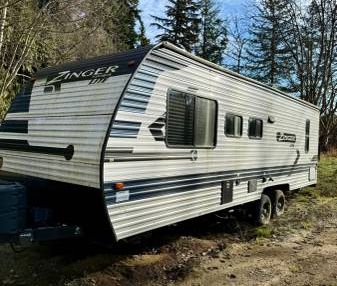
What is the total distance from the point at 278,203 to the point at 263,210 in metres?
1.15

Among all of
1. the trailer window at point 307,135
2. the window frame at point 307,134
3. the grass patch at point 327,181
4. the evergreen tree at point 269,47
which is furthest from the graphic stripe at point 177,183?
the evergreen tree at point 269,47

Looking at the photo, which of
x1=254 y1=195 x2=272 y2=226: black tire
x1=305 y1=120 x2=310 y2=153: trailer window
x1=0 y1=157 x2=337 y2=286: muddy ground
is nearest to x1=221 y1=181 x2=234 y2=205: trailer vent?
x1=0 y1=157 x2=337 y2=286: muddy ground

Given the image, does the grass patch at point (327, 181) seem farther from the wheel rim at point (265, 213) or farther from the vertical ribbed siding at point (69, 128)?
the vertical ribbed siding at point (69, 128)

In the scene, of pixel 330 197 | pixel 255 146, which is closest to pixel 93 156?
pixel 255 146

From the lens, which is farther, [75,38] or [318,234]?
[75,38]

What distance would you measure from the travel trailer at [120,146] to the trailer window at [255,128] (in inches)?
16.6

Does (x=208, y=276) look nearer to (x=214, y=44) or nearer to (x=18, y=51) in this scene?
(x=18, y=51)

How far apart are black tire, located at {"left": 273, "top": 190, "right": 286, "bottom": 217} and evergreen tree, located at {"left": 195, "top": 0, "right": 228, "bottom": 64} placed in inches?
1180

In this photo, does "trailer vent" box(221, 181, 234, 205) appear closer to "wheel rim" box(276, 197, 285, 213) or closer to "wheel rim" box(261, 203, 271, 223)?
"wheel rim" box(261, 203, 271, 223)

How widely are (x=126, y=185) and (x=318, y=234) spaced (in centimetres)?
510

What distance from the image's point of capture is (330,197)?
13.2m

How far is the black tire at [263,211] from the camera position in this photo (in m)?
9.09

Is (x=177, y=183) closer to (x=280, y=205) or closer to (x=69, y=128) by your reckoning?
(x=69, y=128)

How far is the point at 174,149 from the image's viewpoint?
6051mm
